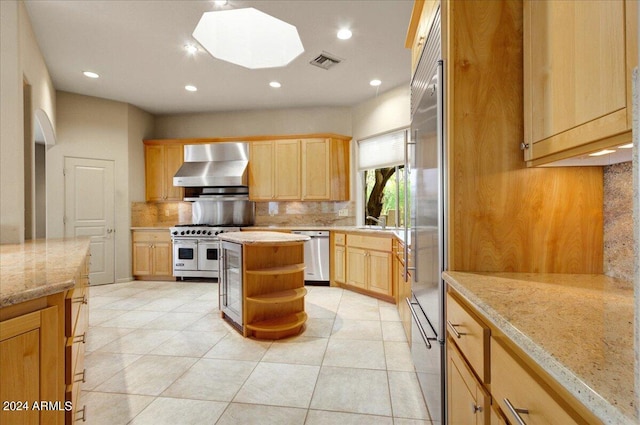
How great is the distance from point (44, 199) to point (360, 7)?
5.50m

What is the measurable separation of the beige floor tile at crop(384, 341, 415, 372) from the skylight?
318cm

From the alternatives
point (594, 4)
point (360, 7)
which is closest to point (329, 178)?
point (360, 7)

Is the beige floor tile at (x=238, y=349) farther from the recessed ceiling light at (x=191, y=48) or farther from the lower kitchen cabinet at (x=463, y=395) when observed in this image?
the recessed ceiling light at (x=191, y=48)

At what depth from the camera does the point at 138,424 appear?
1763 mm

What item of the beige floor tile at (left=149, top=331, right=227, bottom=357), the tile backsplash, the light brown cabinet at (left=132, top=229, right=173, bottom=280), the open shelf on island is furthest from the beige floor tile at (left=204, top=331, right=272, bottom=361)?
the light brown cabinet at (left=132, top=229, right=173, bottom=280)

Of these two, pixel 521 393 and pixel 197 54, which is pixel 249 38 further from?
pixel 521 393

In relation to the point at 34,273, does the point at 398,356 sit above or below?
below

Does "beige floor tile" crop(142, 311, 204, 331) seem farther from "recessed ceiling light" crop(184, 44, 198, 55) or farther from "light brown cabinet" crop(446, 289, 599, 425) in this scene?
"recessed ceiling light" crop(184, 44, 198, 55)

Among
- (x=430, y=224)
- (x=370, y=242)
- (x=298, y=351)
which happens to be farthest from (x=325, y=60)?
(x=298, y=351)

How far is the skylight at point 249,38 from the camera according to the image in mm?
3297

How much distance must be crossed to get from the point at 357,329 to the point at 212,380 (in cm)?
146

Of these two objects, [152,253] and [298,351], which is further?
[152,253]

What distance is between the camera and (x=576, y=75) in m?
0.99

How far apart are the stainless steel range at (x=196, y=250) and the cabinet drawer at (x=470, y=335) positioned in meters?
4.26
